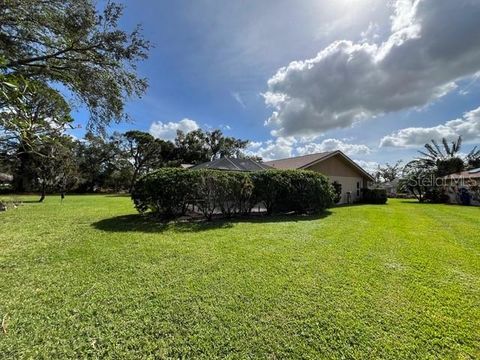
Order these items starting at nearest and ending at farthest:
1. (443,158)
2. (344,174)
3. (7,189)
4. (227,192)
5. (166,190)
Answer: (166,190), (227,192), (344,174), (7,189), (443,158)

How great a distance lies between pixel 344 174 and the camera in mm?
20859

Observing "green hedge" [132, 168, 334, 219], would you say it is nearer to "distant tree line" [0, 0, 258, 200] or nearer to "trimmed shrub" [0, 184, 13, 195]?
"distant tree line" [0, 0, 258, 200]

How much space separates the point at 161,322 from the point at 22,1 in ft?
20.5

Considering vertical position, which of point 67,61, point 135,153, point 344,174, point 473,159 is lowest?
point 344,174

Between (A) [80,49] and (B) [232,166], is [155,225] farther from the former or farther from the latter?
(B) [232,166]

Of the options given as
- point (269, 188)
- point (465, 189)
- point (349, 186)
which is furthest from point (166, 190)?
point (465, 189)

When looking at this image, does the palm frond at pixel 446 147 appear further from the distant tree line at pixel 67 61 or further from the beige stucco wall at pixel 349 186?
the distant tree line at pixel 67 61

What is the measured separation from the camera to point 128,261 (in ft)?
16.8

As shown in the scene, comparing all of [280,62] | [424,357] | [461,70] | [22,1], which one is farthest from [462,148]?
[22,1]

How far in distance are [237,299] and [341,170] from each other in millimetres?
19391

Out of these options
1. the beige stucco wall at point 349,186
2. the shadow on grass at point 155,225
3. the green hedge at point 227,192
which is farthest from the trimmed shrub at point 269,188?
the beige stucco wall at point 349,186

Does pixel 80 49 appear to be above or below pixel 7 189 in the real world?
above

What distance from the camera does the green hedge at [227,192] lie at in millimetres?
9820

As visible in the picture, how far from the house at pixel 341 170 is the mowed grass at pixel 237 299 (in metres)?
12.5
